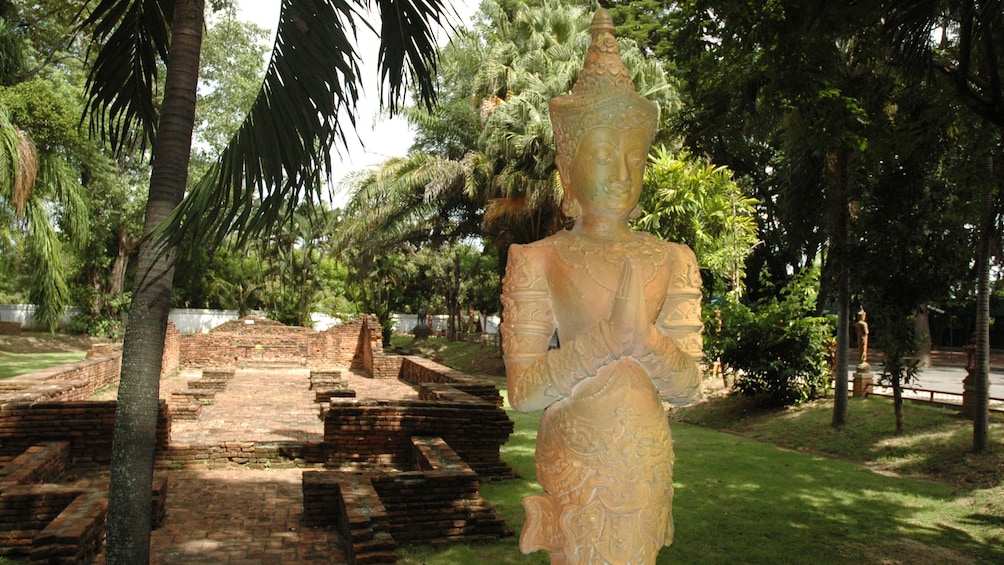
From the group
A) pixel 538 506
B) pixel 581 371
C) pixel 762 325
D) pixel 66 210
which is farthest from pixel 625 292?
pixel 66 210

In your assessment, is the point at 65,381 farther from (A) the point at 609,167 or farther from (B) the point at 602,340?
(B) the point at 602,340

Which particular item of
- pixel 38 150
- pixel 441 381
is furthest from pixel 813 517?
pixel 38 150

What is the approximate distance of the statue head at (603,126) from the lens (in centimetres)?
297

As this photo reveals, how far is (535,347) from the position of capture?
289 centimetres

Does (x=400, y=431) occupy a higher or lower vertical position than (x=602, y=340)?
lower

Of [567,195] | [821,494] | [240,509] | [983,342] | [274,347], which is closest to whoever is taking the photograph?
[567,195]

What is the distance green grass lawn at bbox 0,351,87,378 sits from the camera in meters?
17.8

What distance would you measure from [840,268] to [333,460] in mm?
7851

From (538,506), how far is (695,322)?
94 cm

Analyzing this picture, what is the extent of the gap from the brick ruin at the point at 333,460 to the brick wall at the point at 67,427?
11mm

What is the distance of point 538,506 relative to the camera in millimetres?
2893

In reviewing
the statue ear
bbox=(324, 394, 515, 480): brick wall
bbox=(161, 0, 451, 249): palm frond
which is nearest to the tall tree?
bbox=(324, 394, 515, 480): brick wall

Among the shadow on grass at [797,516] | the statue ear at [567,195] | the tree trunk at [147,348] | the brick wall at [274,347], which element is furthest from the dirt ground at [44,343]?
the statue ear at [567,195]

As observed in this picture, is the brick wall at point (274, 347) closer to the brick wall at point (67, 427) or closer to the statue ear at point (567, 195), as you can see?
the brick wall at point (67, 427)
